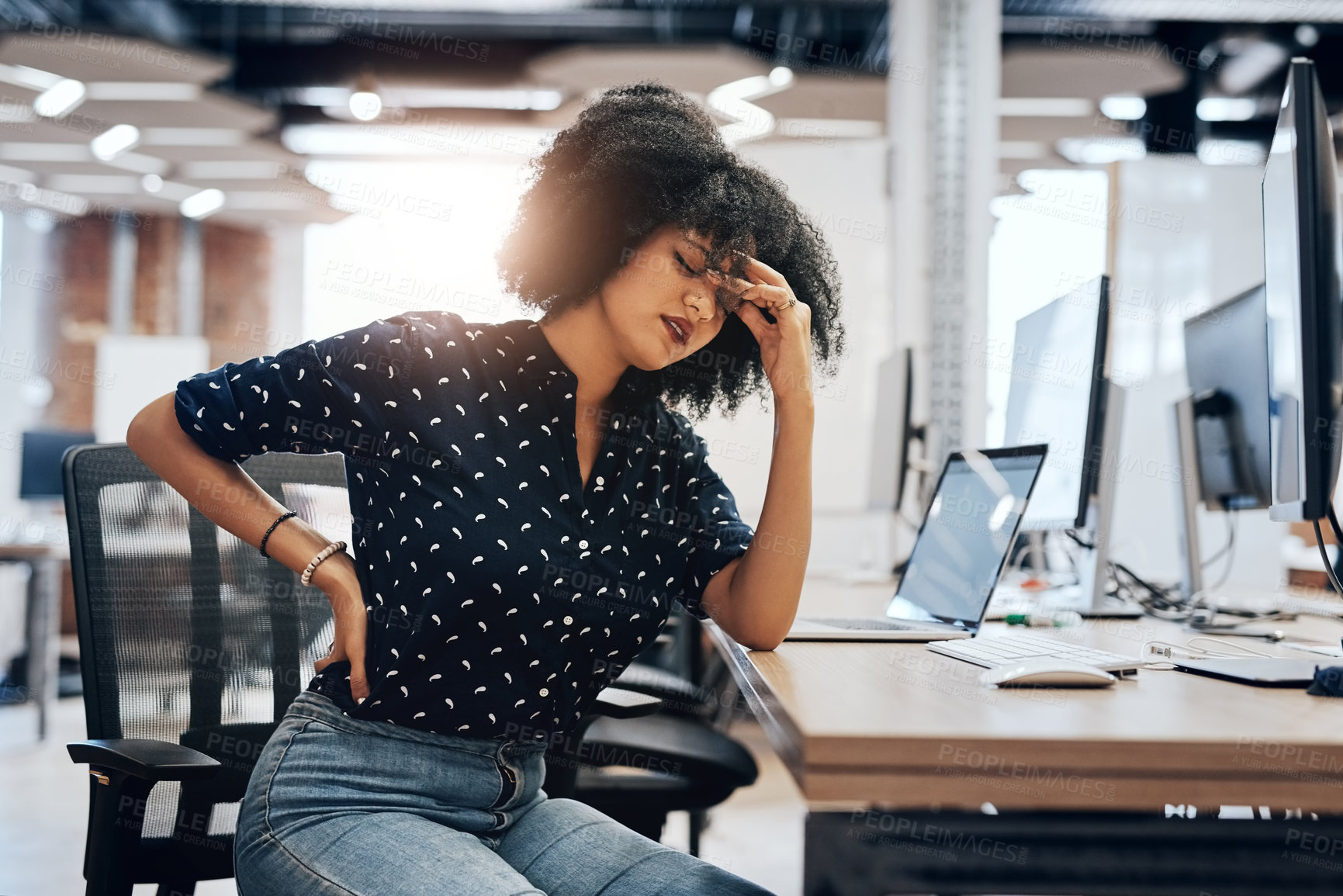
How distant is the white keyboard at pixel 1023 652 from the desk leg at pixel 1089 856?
0.27m

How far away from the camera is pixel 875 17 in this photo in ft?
16.4

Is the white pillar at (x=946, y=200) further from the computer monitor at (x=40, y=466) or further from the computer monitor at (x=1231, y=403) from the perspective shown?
the computer monitor at (x=40, y=466)

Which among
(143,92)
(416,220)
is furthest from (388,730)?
(416,220)

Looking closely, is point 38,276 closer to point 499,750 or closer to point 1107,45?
point 1107,45

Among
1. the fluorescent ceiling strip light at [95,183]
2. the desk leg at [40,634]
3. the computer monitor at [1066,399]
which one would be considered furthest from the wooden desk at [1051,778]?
the fluorescent ceiling strip light at [95,183]

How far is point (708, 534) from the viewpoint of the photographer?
1.27m

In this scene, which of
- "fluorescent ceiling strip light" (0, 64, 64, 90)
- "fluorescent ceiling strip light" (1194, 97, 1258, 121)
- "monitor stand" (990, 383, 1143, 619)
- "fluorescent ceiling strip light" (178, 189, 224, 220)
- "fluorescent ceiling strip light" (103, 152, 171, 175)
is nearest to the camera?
"monitor stand" (990, 383, 1143, 619)

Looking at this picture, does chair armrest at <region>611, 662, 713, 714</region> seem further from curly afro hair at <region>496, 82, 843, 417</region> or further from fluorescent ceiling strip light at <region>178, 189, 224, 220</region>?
fluorescent ceiling strip light at <region>178, 189, 224, 220</region>

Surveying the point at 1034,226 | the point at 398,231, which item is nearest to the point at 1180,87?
the point at 1034,226

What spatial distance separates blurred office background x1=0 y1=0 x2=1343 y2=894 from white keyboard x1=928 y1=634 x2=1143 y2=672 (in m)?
0.38

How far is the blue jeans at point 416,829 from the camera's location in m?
0.93

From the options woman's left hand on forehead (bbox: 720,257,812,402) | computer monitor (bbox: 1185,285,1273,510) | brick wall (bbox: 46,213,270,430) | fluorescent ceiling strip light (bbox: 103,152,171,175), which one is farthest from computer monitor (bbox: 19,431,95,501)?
computer monitor (bbox: 1185,285,1273,510)

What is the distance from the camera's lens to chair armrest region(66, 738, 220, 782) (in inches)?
40.0

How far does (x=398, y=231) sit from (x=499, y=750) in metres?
6.39
